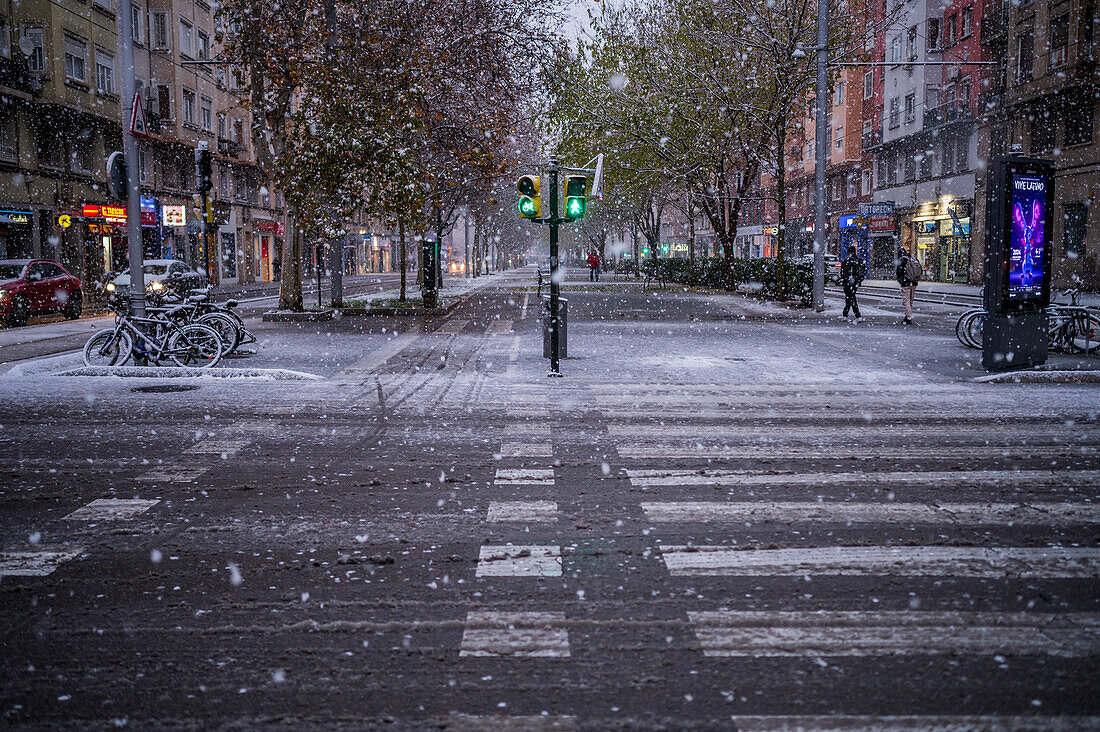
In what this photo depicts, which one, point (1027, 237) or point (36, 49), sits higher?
point (36, 49)

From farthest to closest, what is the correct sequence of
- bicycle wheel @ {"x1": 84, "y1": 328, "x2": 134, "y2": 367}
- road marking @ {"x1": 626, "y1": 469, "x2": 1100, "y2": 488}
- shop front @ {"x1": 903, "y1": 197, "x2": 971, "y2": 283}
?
shop front @ {"x1": 903, "y1": 197, "x2": 971, "y2": 283} < bicycle wheel @ {"x1": 84, "y1": 328, "x2": 134, "y2": 367} < road marking @ {"x1": 626, "y1": 469, "x2": 1100, "y2": 488}

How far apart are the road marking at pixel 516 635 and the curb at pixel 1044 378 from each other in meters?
10.1

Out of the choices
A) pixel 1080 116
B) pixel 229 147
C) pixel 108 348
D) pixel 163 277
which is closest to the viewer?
pixel 108 348

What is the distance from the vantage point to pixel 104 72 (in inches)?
1537

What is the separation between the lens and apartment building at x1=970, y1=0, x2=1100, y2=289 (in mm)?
33562

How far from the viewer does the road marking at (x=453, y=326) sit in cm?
2111

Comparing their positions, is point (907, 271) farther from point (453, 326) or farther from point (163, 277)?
point (163, 277)

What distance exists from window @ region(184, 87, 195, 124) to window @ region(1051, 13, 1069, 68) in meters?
41.0

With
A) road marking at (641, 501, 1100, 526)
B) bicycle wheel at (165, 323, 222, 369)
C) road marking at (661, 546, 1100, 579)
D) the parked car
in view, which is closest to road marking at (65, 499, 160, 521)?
road marking at (641, 501, 1100, 526)

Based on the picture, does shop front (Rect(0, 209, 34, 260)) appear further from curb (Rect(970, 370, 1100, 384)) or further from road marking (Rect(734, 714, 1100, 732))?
road marking (Rect(734, 714, 1100, 732))

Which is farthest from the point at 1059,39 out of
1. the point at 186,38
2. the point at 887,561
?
the point at 186,38

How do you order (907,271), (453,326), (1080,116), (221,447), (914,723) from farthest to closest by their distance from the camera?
(1080,116) < (453,326) < (907,271) < (221,447) < (914,723)

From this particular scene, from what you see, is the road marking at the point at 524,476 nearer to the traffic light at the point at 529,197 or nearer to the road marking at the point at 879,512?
the road marking at the point at 879,512

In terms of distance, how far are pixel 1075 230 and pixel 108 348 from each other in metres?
36.0
